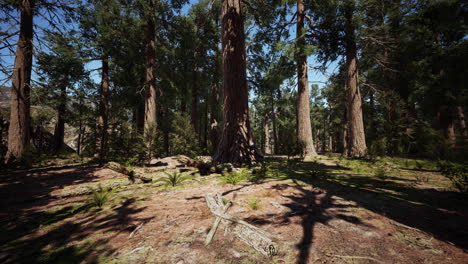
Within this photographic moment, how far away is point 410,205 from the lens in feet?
7.83

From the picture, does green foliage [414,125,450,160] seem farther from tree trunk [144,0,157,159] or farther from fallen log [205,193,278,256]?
tree trunk [144,0,157,159]

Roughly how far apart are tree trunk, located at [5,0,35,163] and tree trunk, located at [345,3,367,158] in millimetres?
14892

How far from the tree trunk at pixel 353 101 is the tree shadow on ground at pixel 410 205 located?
5.97 metres

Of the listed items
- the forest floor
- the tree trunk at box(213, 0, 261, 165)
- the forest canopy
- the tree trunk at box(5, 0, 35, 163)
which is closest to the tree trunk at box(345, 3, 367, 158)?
the forest canopy

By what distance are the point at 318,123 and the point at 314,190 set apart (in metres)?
33.1

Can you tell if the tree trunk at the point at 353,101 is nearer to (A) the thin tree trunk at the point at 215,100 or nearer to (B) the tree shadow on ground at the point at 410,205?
(B) the tree shadow on ground at the point at 410,205

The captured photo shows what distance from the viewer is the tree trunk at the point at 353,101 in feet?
27.5

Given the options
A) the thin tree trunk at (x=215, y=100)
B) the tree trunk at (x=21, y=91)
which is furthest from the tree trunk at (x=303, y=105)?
the tree trunk at (x=21, y=91)

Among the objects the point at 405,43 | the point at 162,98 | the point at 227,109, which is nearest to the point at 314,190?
the point at 227,109

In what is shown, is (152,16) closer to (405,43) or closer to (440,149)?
(405,43)

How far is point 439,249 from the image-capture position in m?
1.45

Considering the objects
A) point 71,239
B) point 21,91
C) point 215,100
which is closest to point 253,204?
point 71,239

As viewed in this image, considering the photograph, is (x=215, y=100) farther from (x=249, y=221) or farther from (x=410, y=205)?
(x=410, y=205)

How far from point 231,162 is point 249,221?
3579 mm
